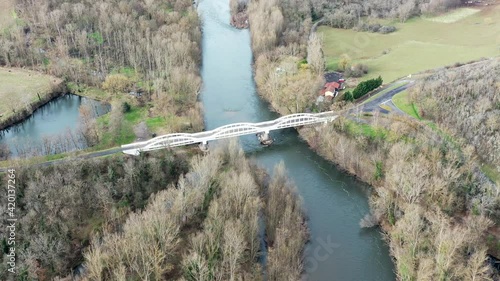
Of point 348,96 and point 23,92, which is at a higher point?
point 23,92

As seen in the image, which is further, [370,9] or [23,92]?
[370,9]

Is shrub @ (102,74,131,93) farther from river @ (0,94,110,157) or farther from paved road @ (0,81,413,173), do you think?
paved road @ (0,81,413,173)

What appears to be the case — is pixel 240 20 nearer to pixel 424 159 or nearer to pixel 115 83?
pixel 115 83

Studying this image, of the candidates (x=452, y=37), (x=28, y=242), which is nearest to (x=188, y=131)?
(x=28, y=242)

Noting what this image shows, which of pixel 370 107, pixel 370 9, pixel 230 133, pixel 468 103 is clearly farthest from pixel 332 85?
pixel 370 9

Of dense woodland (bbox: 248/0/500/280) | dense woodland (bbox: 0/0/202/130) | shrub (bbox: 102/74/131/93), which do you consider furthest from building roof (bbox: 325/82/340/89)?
shrub (bbox: 102/74/131/93)

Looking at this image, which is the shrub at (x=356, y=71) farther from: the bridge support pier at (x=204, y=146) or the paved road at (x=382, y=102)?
the bridge support pier at (x=204, y=146)

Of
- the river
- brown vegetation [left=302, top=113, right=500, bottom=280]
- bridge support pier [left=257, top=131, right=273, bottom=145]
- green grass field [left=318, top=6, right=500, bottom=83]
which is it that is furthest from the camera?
green grass field [left=318, top=6, right=500, bottom=83]
